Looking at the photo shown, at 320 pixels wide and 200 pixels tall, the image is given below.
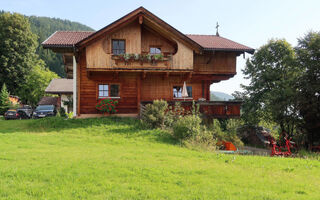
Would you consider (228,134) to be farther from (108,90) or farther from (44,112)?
(44,112)

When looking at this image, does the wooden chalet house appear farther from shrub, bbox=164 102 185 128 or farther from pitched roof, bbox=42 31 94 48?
shrub, bbox=164 102 185 128

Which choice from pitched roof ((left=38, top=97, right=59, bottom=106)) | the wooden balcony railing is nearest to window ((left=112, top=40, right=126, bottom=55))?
the wooden balcony railing

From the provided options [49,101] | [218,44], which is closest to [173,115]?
[218,44]

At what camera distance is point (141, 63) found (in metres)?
16.6

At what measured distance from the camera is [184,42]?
1680 centimetres

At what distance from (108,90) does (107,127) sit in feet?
15.2

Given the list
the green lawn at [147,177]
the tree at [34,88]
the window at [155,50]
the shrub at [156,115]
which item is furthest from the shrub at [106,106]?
the tree at [34,88]

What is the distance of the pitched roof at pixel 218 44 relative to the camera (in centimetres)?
1773

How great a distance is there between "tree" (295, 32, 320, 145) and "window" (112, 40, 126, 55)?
13.4 metres

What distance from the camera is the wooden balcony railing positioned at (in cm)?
1565

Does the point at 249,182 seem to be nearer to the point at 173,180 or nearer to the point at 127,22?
the point at 173,180

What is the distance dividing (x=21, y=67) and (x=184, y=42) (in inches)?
1591

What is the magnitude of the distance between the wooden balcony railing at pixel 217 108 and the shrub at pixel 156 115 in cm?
145

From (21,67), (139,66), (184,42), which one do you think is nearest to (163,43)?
(184,42)
